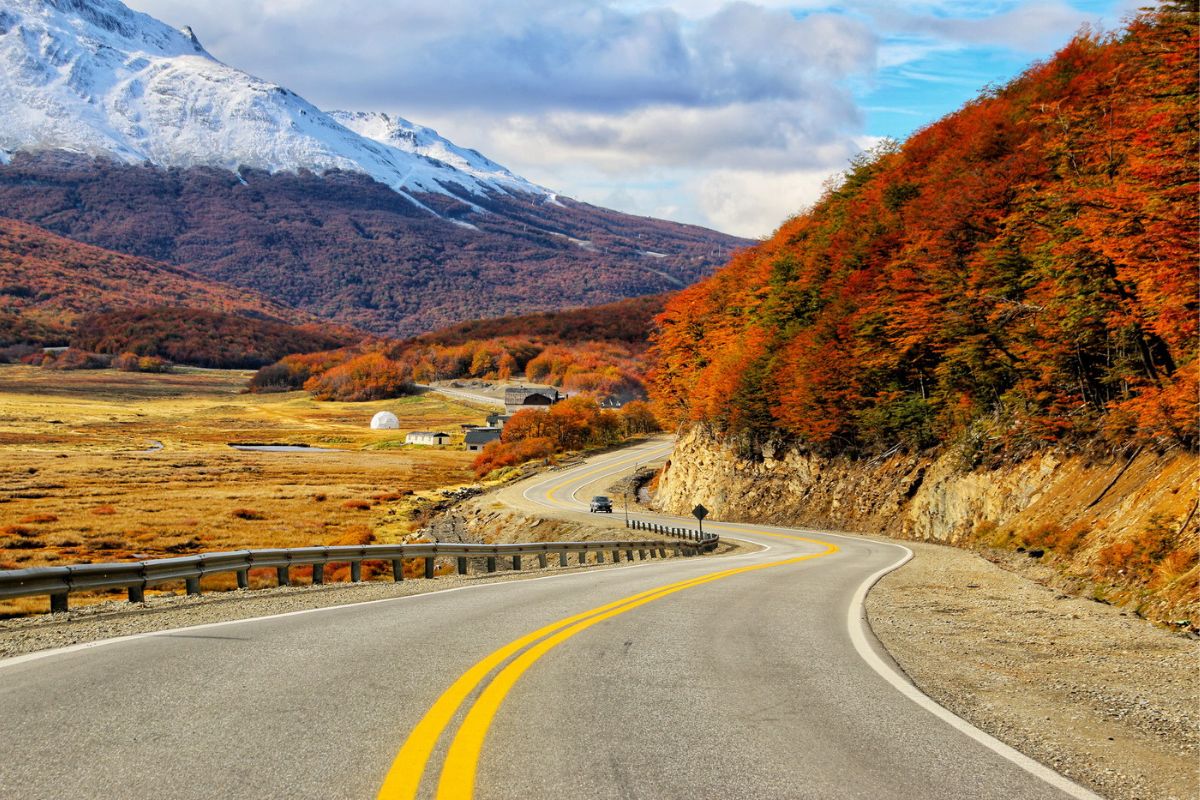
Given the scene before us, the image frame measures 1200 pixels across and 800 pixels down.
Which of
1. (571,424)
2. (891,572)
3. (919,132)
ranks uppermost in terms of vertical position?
(919,132)

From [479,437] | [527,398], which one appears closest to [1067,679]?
[479,437]

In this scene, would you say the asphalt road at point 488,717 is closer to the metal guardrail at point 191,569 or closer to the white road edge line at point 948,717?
the white road edge line at point 948,717

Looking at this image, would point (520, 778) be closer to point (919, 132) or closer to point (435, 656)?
point (435, 656)

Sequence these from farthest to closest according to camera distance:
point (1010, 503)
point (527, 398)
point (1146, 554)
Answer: point (527, 398) < point (1010, 503) < point (1146, 554)

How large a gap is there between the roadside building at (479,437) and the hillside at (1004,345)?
180ft

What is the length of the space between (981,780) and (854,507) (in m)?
41.3

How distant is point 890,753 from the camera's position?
589 centimetres

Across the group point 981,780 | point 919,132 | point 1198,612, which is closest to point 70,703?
point 981,780

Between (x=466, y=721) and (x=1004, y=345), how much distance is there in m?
31.2

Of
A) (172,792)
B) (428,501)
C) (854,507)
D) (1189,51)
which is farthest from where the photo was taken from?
(428,501)

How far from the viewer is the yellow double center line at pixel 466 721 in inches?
199

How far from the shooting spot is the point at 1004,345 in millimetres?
33219

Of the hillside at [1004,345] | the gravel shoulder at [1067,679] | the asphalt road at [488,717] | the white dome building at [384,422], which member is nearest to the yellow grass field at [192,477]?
the white dome building at [384,422]

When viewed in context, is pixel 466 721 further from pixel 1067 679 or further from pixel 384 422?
pixel 384 422
